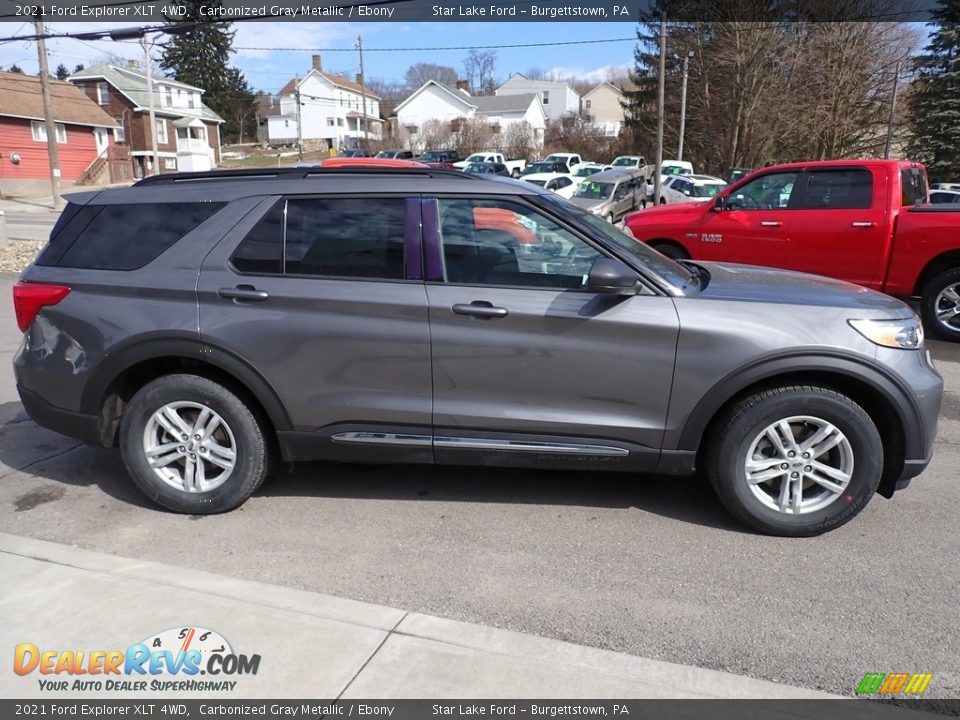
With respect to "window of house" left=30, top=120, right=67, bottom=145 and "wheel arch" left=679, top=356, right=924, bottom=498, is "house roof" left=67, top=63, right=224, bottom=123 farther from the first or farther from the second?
"wheel arch" left=679, top=356, right=924, bottom=498

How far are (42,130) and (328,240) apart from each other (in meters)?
49.9

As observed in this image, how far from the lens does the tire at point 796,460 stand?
3.69 metres

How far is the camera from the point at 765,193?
9.07m

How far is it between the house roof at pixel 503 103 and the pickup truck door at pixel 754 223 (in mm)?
73197

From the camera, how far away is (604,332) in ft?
12.2

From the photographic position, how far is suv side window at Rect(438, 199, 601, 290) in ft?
12.7

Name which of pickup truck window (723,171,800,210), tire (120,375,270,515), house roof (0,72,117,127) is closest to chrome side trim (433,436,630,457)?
tire (120,375,270,515)

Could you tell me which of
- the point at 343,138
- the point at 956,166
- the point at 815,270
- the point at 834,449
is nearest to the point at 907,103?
the point at 956,166

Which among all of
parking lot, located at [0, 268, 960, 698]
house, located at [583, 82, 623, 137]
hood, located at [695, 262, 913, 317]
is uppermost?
house, located at [583, 82, 623, 137]

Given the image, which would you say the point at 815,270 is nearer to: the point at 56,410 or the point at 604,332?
the point at 604,332

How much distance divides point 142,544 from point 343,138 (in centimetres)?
8475

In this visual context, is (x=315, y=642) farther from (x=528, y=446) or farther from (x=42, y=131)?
(x=42, y=131)

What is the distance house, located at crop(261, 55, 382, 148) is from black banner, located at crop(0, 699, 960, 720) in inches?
3132

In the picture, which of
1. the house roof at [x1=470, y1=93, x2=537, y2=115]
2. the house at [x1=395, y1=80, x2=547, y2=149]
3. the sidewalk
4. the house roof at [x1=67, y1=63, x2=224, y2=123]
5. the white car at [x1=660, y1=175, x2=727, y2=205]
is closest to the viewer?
the sidewalk
